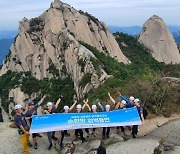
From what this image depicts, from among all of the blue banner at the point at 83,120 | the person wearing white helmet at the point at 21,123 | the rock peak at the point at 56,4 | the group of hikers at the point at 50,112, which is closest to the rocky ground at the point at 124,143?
the group of hikers at the point at 50,112

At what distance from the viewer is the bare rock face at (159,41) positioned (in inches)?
2908

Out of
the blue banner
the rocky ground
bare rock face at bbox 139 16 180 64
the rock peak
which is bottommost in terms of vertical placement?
bare rock face at bbox 139 16 180 64

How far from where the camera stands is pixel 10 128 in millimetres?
15672

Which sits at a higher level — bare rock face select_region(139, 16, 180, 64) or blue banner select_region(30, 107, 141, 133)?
blue banner select_region(30, 107, 141, 133)

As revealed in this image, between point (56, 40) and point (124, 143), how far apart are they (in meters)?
40.9

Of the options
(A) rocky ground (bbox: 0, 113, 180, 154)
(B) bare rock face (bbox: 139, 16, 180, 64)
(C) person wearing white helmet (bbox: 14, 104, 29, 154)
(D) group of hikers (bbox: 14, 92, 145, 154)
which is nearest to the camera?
(C) person wearing white helmet (bbox: 14, 104, 29, 154)

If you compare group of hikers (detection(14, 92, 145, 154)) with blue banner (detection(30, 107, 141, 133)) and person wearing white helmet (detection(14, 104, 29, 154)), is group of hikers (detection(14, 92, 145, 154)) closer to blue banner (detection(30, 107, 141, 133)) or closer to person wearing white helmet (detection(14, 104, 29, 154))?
person wearing white helmet (detection(14, 104, 29, 154))

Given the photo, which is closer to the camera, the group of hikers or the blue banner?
the group of hikers

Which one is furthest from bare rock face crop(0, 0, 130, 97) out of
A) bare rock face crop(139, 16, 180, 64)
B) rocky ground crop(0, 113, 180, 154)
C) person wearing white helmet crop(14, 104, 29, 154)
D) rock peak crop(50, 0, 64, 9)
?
person wearing white helmet crop(14, 104, 29, 154)

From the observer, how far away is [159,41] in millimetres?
74812

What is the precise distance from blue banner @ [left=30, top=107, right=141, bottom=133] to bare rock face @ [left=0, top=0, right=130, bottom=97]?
112 feet

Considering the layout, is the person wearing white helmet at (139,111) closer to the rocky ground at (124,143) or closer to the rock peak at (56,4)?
the rocky ground at (124,143)

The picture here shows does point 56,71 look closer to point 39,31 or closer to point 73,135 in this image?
point 39,31

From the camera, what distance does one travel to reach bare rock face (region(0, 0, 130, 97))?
5084 centimetres
